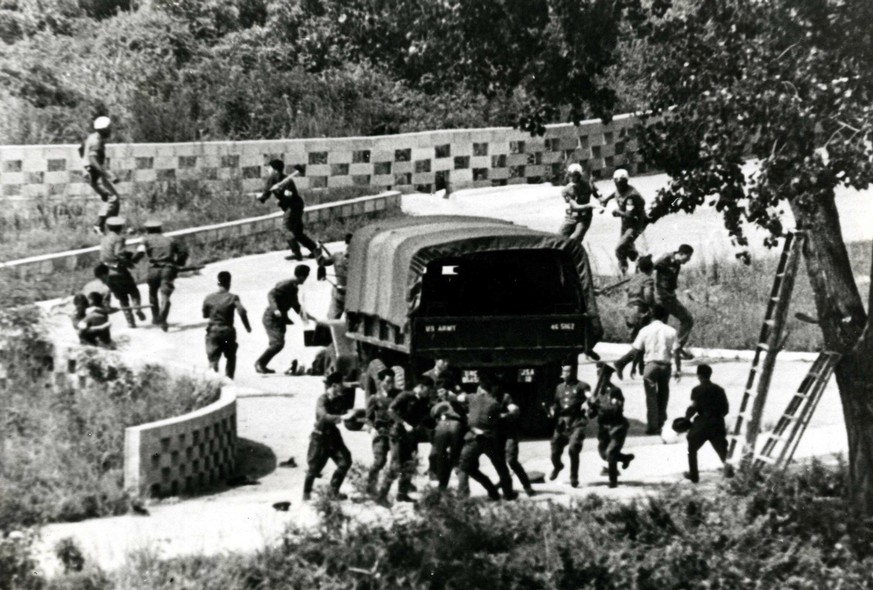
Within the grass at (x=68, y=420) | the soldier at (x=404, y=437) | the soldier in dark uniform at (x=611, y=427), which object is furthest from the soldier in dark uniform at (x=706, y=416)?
the grass at (x=68, y=420)

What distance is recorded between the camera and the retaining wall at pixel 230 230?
84.2ft

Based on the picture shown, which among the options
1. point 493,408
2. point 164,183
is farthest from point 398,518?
point 164,183

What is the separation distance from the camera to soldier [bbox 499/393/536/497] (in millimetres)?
15445

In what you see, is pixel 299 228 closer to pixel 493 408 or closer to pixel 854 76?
pixel 493 408

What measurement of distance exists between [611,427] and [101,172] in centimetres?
1305

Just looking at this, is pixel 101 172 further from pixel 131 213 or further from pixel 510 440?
pixel 510 440

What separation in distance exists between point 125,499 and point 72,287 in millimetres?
10556

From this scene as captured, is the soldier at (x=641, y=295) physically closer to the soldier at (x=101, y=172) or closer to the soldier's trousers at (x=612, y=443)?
the soldier's trousers at (x=612, y=443)

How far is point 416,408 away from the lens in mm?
16078

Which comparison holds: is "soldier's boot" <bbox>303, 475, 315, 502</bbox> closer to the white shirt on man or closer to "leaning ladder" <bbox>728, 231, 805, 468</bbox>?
"leaning ladder" <bbox>728, 231, 805, 468</bbox>

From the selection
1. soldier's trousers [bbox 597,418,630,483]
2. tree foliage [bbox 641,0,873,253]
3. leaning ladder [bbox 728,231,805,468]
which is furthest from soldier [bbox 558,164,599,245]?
soldier's trousers [bbox 597,418,630,483]

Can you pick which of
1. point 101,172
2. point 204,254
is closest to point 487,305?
point 101,172

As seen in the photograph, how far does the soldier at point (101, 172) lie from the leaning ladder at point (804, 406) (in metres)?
13.7

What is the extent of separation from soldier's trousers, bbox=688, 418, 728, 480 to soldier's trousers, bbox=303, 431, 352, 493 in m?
3.54
